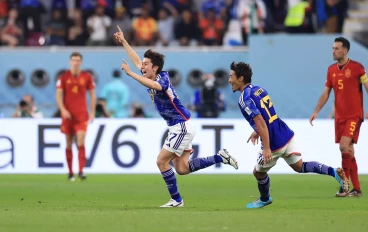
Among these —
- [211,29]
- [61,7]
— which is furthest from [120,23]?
[211,29]

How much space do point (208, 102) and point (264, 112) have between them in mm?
11894

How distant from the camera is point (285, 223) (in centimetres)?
1088

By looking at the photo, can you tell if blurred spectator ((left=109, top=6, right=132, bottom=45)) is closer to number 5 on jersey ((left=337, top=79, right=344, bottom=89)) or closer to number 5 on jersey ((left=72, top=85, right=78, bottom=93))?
number 5 on jersey ((left=72, top=85, right=78, bottom=93))

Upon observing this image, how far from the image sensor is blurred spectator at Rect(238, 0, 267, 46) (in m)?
26.3

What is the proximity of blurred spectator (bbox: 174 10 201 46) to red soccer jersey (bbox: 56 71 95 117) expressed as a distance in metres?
7.91

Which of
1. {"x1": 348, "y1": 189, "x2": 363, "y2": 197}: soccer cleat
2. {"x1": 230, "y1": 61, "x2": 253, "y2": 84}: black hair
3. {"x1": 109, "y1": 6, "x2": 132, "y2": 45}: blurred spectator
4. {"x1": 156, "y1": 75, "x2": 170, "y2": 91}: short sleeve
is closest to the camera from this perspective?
{"x1": 230, "y1": 61, "x2": 253, "y2": 84}: black hair

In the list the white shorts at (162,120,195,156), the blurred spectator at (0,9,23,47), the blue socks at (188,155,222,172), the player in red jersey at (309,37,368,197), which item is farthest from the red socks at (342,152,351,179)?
the blurred spectator at (0,9,23,47)

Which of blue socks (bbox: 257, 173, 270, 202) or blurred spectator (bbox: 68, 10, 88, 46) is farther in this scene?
blurred spectator (bbox: 68, 10, 88, 46)

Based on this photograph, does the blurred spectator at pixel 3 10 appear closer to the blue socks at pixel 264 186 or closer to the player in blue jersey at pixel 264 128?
the player in blue jersey at pixel 264 128

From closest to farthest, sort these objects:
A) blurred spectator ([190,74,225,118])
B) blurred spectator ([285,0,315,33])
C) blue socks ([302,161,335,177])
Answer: blue socks ([302,161,335,177])
blurred spectator ([190,74,225,118])
blurred spectator ([285,0,315,33])

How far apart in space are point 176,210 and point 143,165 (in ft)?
30.8

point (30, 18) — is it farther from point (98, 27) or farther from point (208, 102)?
point (208, 102)

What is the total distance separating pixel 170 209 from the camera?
12766 millimetres

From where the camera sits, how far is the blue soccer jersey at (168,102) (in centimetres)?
1280
